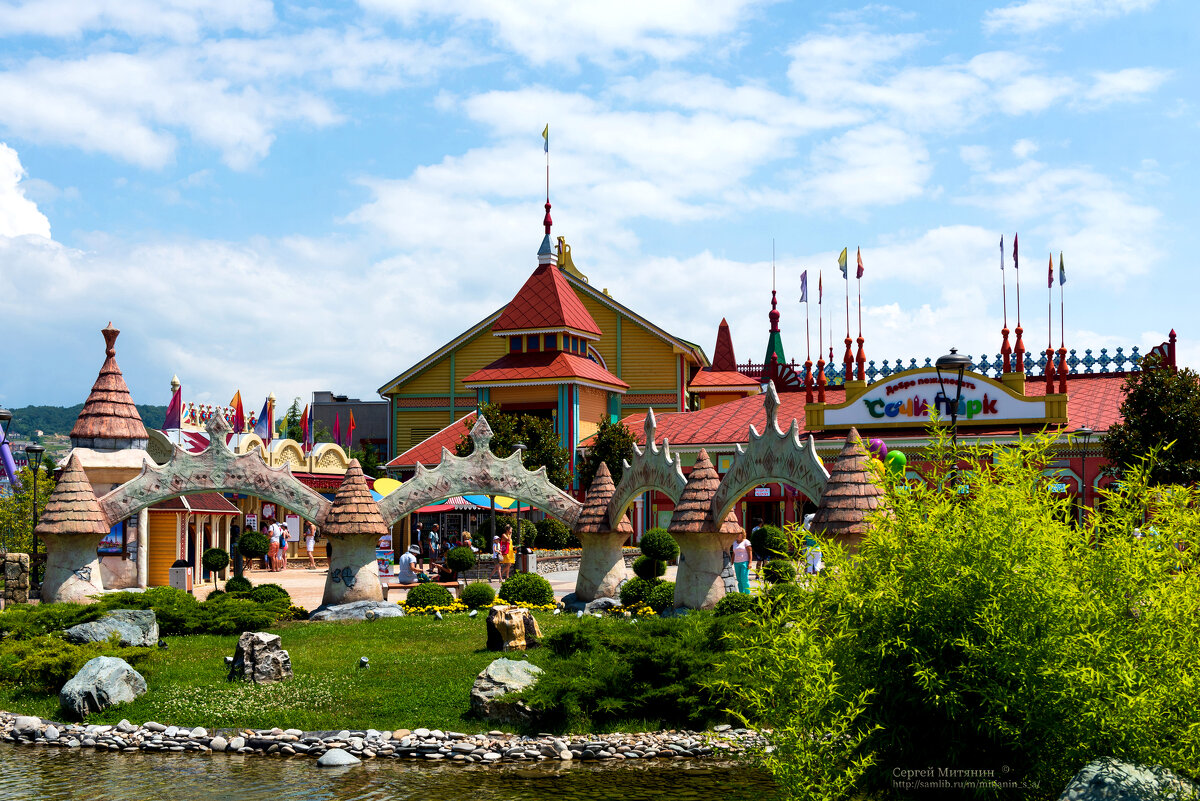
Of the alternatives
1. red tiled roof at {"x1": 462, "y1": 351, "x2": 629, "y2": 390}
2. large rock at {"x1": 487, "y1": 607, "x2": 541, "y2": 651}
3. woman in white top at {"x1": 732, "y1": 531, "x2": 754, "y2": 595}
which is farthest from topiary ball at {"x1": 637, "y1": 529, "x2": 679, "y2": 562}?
red tiled roof at {"x1": 462, "y1": 351, "x2": 629, "y2": 390}

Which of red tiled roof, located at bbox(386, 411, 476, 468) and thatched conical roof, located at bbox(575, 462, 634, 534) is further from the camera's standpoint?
red tiled roof, located at bbox(386, 411, 476, 468)

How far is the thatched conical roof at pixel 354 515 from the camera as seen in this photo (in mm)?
25641

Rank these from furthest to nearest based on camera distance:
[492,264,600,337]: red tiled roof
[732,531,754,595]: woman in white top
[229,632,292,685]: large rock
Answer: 1. [492,264,600,337]: red tiled roof
2. [732,531,754,595]: woman in white top
3. [229,632,292,685]: large rock

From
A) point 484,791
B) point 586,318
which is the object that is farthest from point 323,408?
point 484,791

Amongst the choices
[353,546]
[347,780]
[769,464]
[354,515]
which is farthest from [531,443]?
[347,780]

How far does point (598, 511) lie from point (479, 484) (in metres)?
3.54

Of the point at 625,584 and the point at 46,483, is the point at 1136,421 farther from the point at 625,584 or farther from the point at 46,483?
the point at 46,483

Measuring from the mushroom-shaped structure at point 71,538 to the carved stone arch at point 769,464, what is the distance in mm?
14334

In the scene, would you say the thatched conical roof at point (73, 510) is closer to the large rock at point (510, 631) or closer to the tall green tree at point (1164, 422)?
the large rock at point (510, 631)

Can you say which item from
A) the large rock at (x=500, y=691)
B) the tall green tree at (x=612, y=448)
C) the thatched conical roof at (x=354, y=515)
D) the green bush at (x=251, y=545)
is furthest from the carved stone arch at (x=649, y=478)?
the tall green tree at (x=612, y=448)

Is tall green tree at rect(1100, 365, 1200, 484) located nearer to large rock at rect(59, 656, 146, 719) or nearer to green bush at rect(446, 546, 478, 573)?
green bush at rect(446, 546, 478, 573)

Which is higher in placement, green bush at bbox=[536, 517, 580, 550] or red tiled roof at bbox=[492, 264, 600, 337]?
red tiled roof at bbox=[492, 264, 600, 337]

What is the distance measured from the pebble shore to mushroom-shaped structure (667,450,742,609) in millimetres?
7989

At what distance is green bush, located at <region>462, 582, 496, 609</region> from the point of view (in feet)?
82.9
